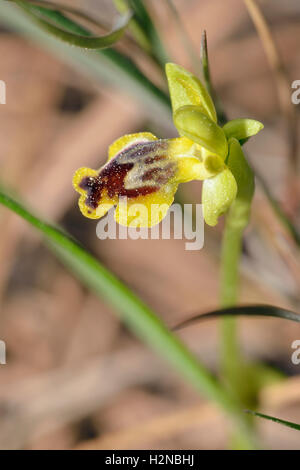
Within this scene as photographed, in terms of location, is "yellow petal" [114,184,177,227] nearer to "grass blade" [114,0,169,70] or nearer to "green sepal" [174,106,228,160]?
"green sepal" [174,106,228,160]

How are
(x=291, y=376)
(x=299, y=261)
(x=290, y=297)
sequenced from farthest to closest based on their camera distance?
(x=291, y=376), (x=290, y=297), (x=299, y=261)

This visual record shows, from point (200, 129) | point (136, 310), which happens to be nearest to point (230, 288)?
point (136, 310)

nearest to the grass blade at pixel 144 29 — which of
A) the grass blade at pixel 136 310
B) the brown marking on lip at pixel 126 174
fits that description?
the brown marking on lip at pixel 126 174

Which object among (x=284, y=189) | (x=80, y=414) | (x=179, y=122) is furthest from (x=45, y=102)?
(x=179, y=122)

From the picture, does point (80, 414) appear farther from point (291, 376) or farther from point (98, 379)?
point (291, 376)

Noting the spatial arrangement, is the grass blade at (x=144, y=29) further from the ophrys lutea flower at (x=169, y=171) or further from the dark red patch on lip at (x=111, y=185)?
the dark red patch on lip at (x=111, y=185)

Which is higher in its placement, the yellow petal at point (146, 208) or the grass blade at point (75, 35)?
the grass blade at point (75, 35)

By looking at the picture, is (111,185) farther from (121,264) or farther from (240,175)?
(121,264)
